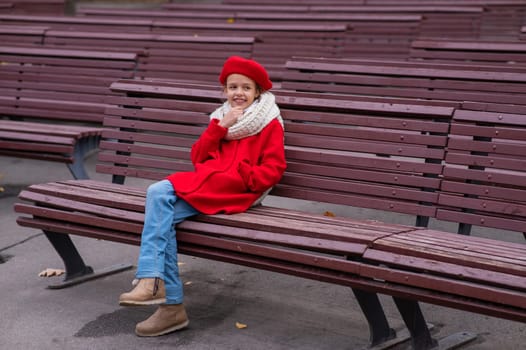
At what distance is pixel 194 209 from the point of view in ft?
13.8

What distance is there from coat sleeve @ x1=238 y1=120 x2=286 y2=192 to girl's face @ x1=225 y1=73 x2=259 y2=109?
0.19m

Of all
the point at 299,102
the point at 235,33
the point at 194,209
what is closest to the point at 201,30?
the point at 235,33

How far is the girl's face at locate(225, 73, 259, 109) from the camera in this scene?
181 inches

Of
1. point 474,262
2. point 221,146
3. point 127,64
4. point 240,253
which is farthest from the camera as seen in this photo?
point 127,64

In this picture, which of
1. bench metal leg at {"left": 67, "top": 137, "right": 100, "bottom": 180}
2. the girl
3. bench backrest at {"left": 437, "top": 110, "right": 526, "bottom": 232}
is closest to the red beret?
the girl

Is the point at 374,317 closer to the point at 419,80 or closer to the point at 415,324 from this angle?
the point at 415,324

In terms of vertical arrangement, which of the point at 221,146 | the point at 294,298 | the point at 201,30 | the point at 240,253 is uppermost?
the point at 201,30

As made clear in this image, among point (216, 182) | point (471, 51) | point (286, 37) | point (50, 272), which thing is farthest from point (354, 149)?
point (286, 37)

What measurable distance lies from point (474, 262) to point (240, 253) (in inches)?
41.0

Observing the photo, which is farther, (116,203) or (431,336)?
(116,203)

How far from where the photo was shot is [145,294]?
4.01 meters

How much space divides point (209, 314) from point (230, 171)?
69cm

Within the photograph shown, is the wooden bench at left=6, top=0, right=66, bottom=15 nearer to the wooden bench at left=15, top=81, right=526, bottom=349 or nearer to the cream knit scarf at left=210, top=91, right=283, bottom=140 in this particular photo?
the wooden bench at left=15, top=81, right=526, bottom=349

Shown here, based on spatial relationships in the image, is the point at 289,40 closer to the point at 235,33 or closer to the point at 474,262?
the point at 235,33
